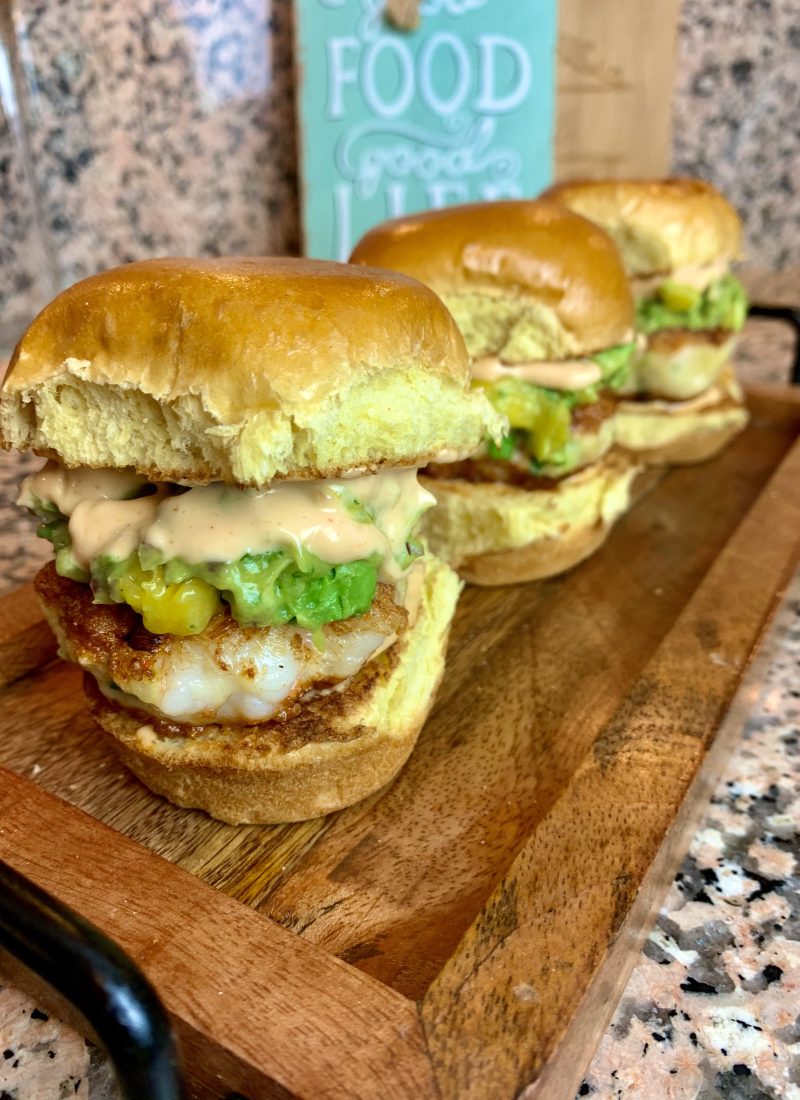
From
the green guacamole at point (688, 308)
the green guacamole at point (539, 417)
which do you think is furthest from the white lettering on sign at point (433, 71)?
the green guacamole at point (539, 417)

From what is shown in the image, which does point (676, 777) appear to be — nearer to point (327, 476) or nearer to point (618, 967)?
point (618, 967)

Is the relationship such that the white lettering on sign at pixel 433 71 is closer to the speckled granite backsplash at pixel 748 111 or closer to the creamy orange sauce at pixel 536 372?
the speckled granite backsplash at pixel 748 111

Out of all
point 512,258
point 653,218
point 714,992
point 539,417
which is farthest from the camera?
point 653,218

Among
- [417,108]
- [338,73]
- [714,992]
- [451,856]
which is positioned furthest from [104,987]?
[417,108]

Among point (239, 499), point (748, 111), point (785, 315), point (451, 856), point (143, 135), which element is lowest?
point (451, 856)

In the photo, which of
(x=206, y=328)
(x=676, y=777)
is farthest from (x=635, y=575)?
(x=206, y=328)

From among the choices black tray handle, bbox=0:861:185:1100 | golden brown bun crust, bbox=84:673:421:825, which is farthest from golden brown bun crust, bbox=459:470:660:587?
black tray handle, bbox=0:861:185:1100

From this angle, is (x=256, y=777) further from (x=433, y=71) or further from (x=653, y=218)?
(x=433, y=71)
